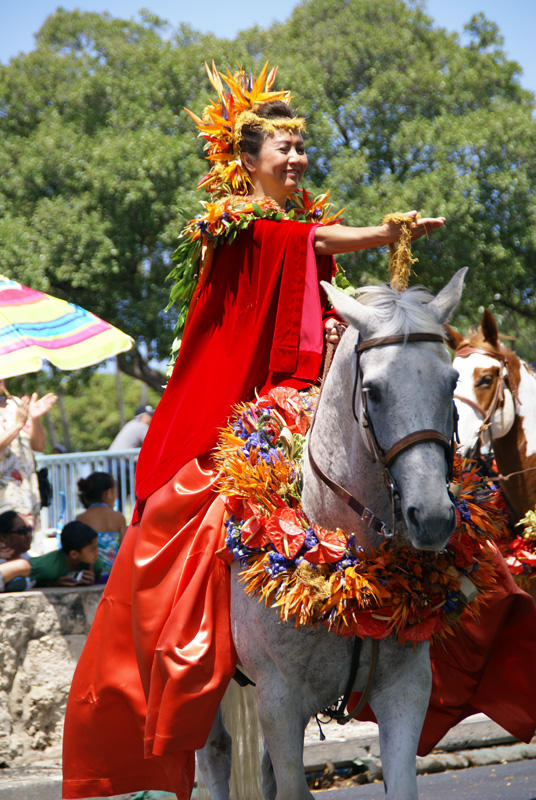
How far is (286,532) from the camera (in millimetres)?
3543

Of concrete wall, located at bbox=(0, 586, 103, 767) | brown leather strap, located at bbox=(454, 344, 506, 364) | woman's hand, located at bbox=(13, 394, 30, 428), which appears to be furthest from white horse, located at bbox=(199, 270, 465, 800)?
woman's hand, located at bbox=(13, 394, 30, 428)

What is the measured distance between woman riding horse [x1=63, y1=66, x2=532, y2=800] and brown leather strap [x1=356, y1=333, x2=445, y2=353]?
62cm

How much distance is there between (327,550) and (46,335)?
425 centimetres

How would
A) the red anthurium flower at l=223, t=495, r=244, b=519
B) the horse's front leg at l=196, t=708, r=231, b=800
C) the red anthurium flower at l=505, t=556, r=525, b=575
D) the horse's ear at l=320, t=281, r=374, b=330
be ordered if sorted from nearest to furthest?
the horse's ear at l=320, t=281, r=374, b=330 < the red anthurium flower at l=223, t=495, r=244, b=519 < the horse's front leg at l=196, t=708, r=231, b=800 < the red anthurium flower at l=505, t=556, r=525, b=575

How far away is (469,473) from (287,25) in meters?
21.6

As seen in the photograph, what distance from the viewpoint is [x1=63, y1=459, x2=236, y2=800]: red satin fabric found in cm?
382

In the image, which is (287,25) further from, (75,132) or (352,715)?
(352,715)

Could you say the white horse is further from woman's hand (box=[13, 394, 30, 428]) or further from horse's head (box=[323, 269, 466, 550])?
woman's hand (box=[13, 394, 30, 428])

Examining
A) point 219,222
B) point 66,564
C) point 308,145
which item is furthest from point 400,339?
point 308,145

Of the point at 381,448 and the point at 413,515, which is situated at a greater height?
the point at 381,448

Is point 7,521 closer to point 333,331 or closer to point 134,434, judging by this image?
point 333,331

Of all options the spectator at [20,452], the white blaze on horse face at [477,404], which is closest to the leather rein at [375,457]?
the white blaze on horse face at [477,404]

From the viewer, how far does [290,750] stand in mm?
3541

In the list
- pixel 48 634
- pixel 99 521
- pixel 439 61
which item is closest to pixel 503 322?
pixel 439 61
